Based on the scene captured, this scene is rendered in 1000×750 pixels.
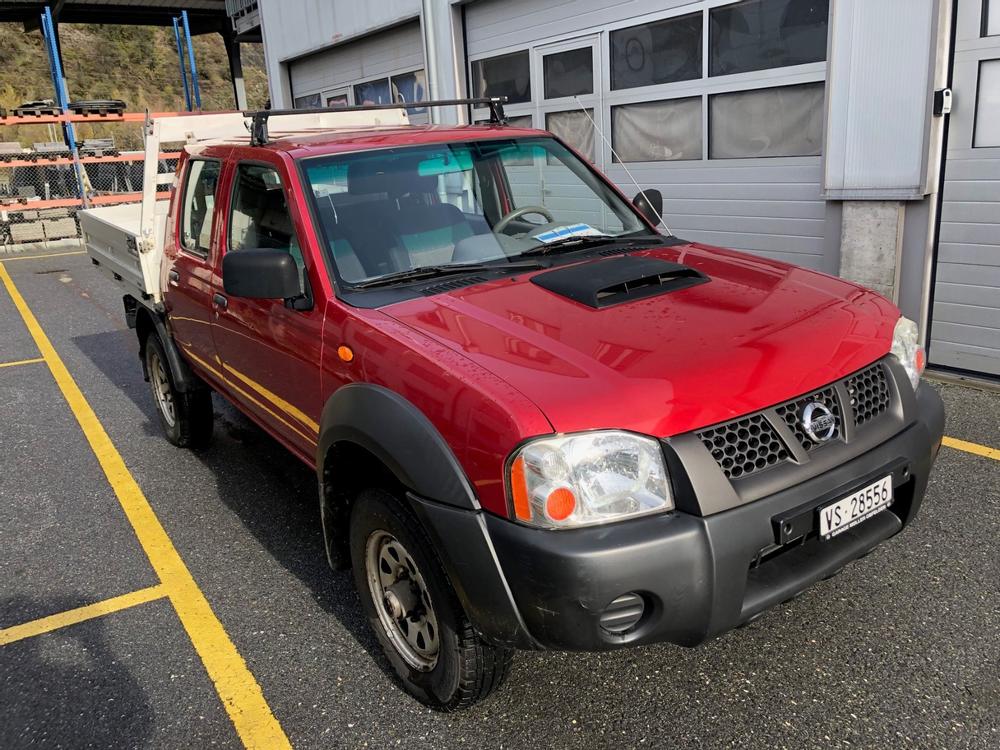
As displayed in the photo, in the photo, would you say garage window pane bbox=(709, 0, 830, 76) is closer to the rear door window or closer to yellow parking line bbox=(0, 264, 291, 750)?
the rear door window

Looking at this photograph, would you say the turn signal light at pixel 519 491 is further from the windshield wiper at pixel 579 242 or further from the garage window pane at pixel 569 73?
the garage window pane at pixel 569 73

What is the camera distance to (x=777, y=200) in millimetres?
7035

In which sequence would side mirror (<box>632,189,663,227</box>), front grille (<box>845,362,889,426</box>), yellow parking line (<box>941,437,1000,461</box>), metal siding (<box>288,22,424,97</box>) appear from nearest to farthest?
1. front grille (<box>845,362,889,426</box>)
2. side mirror (<box>632,189,663,227</box>)
3. yellow parking line (<box>941,437,1000,461</box>)
4. metal siding (<box>288,22,424,97</box>)

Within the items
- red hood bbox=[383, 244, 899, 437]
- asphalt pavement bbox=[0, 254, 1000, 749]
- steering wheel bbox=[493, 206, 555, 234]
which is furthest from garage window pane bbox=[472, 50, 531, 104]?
red hood bbox=[383, 244, 899, 437]

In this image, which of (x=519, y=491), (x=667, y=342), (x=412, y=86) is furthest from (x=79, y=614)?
(x=412, y=86)

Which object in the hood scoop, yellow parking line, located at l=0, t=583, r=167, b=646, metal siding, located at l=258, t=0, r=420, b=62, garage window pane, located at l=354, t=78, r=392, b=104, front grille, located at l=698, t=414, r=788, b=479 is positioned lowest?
yellow parking line, located at l=0, t=583, r=167, b=646

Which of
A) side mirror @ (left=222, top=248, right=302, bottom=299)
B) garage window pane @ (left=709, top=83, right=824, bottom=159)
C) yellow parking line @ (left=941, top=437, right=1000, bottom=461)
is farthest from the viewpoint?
garage window pane @ (left=709, top=83, right=824, bottom=159)

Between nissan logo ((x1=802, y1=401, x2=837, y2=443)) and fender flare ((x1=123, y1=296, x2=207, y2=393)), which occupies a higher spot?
nissan logo ((x1=802, y1=401, x2=837, y2=443))

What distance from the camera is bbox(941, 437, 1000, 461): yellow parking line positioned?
444 cm

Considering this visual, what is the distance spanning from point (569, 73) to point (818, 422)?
733 cm

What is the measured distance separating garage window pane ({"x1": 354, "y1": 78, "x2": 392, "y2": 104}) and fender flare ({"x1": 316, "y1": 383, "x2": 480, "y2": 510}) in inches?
404

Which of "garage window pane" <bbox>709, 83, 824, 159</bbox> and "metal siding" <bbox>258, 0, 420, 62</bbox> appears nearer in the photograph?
"garage window pane" <bbox>709, 83, 824, 159</bbox>

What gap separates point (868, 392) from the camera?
2.62 metres

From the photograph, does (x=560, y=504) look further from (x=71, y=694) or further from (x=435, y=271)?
Answer: (x=71, y=694)
